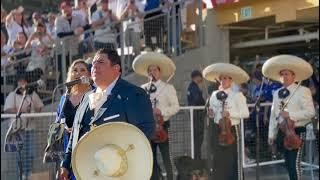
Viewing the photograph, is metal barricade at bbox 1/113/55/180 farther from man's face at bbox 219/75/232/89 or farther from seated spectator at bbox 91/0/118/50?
seated spectator at bbox 91/0/118/50

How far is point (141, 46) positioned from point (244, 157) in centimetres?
323

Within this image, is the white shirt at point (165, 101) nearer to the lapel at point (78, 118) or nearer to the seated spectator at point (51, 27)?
the lapel at point (78, 118)

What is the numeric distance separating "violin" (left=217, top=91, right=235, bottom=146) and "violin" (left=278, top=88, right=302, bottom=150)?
76 centimetres

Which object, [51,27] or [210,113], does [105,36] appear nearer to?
[51,27]

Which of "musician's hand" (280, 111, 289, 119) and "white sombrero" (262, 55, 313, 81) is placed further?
"white sombrero" (262, 55, 313, 81)

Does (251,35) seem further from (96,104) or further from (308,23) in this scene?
(96,104)

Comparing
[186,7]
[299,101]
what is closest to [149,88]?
[299,101]

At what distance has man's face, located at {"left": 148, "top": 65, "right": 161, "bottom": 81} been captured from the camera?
8.84 metres

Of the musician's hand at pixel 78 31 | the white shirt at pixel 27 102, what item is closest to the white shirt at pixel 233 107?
the white shirt at pixel 27 102

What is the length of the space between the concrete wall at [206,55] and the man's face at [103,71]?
7234 millimetres

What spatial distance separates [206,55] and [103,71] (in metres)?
8.43

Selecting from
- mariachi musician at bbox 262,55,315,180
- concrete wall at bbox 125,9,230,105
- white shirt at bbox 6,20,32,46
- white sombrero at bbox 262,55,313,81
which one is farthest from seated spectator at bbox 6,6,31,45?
mariachi musician at bbox 262,55,315,180

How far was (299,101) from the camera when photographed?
25.9 ft

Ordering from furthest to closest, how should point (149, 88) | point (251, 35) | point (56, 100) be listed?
point (251, 35) → point (56, 100) → point (149, 88)
